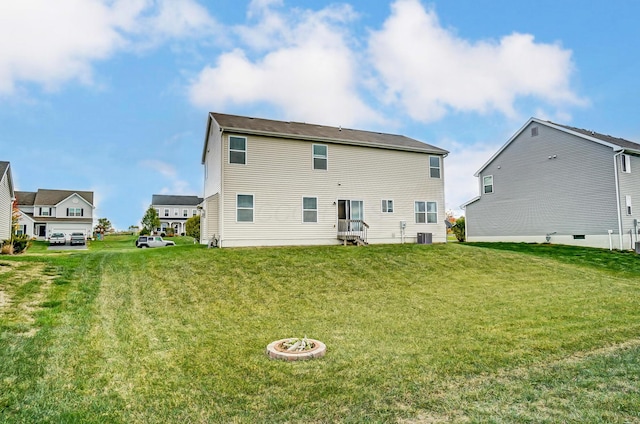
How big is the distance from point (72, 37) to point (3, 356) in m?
12.3

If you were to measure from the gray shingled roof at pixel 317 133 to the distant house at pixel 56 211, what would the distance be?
33.2m

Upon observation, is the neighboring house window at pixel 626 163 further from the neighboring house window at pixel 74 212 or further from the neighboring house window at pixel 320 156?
the neighboring house window at pixel 74 212

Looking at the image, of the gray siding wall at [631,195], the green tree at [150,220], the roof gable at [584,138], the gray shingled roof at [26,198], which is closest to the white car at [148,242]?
the green tree at [150,220]

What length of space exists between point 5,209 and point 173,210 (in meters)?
35.6

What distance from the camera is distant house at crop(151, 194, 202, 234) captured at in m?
55.8

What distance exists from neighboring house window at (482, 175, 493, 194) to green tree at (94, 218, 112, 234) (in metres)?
46.1

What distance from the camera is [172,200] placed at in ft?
187

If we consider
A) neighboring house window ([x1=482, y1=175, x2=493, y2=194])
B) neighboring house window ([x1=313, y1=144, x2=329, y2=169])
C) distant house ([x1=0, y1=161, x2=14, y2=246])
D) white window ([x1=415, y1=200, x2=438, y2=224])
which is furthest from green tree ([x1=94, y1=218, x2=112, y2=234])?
neighboring house window ([x1=482, y1=175, x2=493, y2=194])

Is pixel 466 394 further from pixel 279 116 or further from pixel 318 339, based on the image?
pixel 279 116

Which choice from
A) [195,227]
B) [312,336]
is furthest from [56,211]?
[312,336]

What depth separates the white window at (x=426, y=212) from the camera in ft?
66.0

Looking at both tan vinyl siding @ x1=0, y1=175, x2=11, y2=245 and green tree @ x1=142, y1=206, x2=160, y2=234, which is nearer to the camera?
tan vinyl siding @ x1=0, y1=175, x2=11, y2=245

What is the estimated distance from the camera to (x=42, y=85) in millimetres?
14898

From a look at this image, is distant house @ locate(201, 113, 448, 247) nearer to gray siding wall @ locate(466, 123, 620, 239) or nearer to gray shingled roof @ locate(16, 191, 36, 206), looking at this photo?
gray siding wall @ locate(466, 123, 620, 239)
